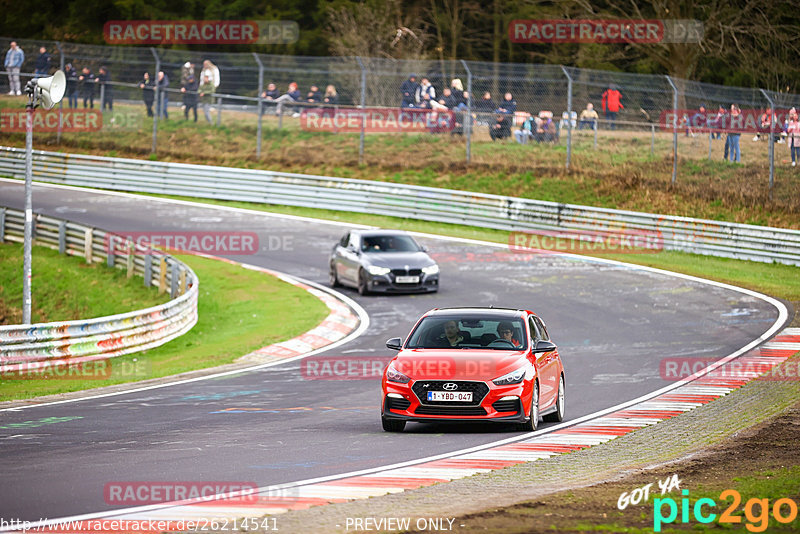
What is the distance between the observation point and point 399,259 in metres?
25.3

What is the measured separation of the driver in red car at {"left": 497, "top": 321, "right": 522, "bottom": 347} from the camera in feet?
42.3

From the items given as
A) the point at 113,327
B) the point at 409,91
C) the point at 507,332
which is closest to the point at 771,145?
the point at 409,91

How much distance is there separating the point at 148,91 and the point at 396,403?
30700mm

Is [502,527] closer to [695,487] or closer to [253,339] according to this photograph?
[695,487]

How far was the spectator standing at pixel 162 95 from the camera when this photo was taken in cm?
3953

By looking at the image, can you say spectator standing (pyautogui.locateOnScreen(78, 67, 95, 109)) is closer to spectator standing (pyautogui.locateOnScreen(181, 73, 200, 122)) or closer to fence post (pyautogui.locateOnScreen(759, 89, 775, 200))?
spectator standing (pyautogui.locateOnScreen(181, 73, 200, 122))

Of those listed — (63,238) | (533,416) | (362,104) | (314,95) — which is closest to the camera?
(533,416)

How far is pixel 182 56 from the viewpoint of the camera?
40.1 m

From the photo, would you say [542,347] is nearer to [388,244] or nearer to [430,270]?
[430,270]

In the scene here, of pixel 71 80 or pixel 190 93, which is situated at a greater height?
pixel 71 80

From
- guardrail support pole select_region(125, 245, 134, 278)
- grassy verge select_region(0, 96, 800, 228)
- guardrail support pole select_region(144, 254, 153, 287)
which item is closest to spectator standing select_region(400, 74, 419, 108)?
grassy verge select_region(0, 96, 800, 228)

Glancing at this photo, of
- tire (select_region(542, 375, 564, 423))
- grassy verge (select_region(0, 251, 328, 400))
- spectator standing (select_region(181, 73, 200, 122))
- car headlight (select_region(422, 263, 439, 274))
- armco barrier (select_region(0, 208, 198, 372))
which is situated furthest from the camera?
spectator standing (select_region(181, 73, 200, 122))

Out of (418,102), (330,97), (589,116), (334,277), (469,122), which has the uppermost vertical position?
(330,97)

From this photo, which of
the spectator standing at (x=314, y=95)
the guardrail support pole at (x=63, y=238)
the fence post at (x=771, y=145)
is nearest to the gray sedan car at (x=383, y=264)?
the guardrail support pole at (x=63, y=238)
